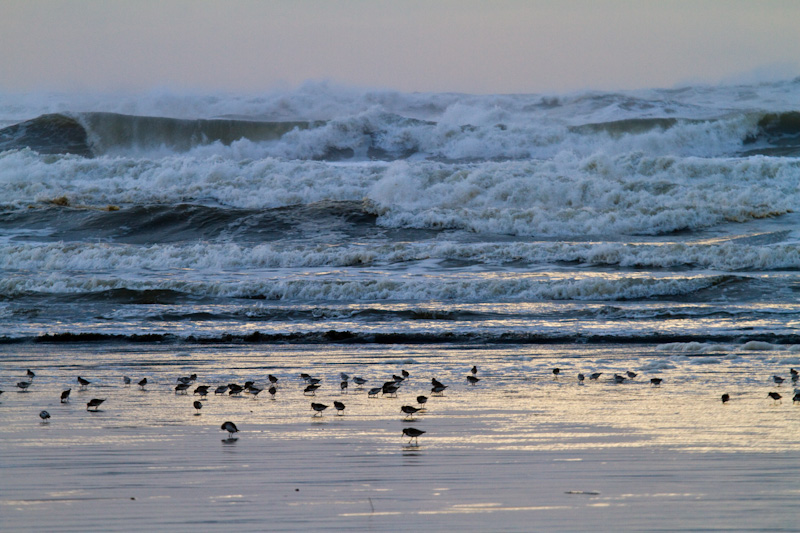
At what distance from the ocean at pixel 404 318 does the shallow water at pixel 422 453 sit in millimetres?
28

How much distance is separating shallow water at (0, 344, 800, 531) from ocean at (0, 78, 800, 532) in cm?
3

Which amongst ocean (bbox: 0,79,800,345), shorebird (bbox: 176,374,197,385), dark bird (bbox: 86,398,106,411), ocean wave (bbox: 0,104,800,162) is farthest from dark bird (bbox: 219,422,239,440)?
ocean wave (bbox: 0,104,800,162)

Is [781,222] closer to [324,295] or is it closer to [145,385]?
[324,295]

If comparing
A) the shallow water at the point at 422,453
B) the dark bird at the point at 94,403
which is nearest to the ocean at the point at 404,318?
the shallow water at the point at 422,453

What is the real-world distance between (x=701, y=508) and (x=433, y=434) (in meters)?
2.02

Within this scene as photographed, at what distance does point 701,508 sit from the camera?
3.50 m

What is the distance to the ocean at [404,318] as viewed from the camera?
12.7ft

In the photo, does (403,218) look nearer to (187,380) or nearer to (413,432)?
(187,380)

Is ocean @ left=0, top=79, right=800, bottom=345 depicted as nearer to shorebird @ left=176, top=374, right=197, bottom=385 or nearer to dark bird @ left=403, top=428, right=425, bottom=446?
shorebird @ left=176, top=374, right=197, bottom=385

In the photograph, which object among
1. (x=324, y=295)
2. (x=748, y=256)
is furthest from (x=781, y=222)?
(x=324, y=295)

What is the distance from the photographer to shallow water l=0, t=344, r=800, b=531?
345cm

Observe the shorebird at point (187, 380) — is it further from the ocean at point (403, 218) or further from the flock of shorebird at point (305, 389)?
the ocean at point (403, 218)

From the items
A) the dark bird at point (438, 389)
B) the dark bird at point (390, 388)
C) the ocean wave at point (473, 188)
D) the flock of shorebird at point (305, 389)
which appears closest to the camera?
the flock of shorebird at point (305, 389)

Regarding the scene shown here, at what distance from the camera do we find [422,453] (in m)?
4.62
